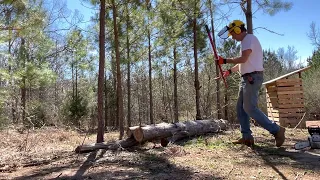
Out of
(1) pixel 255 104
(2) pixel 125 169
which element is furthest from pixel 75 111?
(1) pixel 255 104

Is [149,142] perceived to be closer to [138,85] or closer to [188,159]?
[188,159]

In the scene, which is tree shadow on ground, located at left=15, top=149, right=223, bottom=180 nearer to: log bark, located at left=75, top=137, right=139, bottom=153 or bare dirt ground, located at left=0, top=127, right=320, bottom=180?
bare dirt ground, located at left=0, top=127, right=320, bottom=180

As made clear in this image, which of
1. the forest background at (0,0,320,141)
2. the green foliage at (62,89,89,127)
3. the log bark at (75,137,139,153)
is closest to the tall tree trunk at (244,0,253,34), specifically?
the forest background at (0,0,320,141)

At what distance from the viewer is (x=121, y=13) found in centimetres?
1058

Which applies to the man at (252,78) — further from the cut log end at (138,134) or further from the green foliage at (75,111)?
the green foliage at (75,111)

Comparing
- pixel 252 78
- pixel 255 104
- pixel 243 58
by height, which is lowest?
pixel 255 104

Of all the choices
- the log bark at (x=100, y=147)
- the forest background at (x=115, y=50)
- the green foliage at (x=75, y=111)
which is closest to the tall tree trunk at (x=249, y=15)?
the forest background at (x=115, y=50)

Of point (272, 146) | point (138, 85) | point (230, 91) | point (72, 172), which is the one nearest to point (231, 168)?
point (272, 146)

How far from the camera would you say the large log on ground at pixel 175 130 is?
488 cm

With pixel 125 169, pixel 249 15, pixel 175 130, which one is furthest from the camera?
pixel 249 15

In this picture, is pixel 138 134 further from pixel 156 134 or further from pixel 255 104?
pixel 255 104

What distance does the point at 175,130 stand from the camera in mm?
5281

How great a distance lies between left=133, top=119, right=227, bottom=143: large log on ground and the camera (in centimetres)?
488

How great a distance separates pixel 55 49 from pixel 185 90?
13.2 metres
